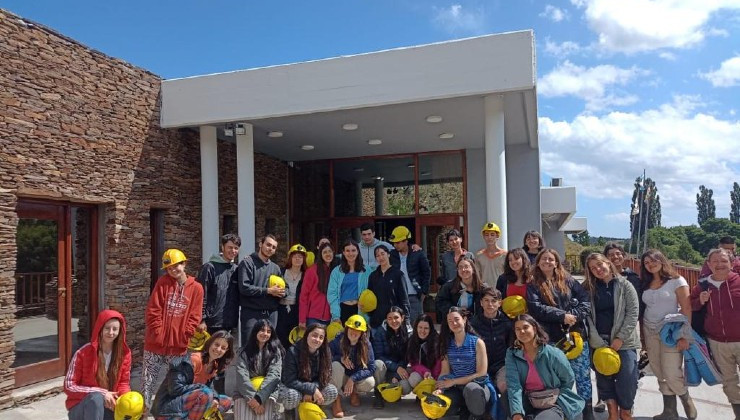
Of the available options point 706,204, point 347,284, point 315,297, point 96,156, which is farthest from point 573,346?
point 706,204

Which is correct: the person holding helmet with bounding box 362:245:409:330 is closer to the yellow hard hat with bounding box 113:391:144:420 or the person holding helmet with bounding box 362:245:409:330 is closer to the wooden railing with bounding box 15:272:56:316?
the yellow hard hat with bounding box 113:391:144:420

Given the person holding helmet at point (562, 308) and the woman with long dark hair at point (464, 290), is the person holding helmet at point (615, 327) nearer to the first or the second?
the person holding helmet at point (562, 308)

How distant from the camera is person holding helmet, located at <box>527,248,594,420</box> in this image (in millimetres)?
4188

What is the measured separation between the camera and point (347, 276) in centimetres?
541

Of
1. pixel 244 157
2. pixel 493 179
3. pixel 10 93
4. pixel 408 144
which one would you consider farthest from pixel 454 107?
pixel 10 93

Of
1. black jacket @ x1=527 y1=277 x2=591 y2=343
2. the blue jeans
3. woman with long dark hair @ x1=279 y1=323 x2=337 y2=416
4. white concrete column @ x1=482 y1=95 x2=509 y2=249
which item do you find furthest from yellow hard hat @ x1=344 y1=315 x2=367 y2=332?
white concrete column @ x1=482 y1=95 x2=509 y2=249

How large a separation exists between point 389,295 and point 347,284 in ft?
1.53

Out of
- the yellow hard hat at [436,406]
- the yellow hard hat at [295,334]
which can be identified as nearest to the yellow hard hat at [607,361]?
the yellow hard hat at [436,406]

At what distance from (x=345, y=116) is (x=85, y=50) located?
3298mm

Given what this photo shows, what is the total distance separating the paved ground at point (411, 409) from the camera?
15.2 ft

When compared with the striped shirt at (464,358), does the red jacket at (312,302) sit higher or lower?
higher

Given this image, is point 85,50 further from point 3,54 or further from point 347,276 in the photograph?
point 347,276

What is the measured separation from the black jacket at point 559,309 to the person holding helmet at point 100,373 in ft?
10.7

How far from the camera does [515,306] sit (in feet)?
14.3
